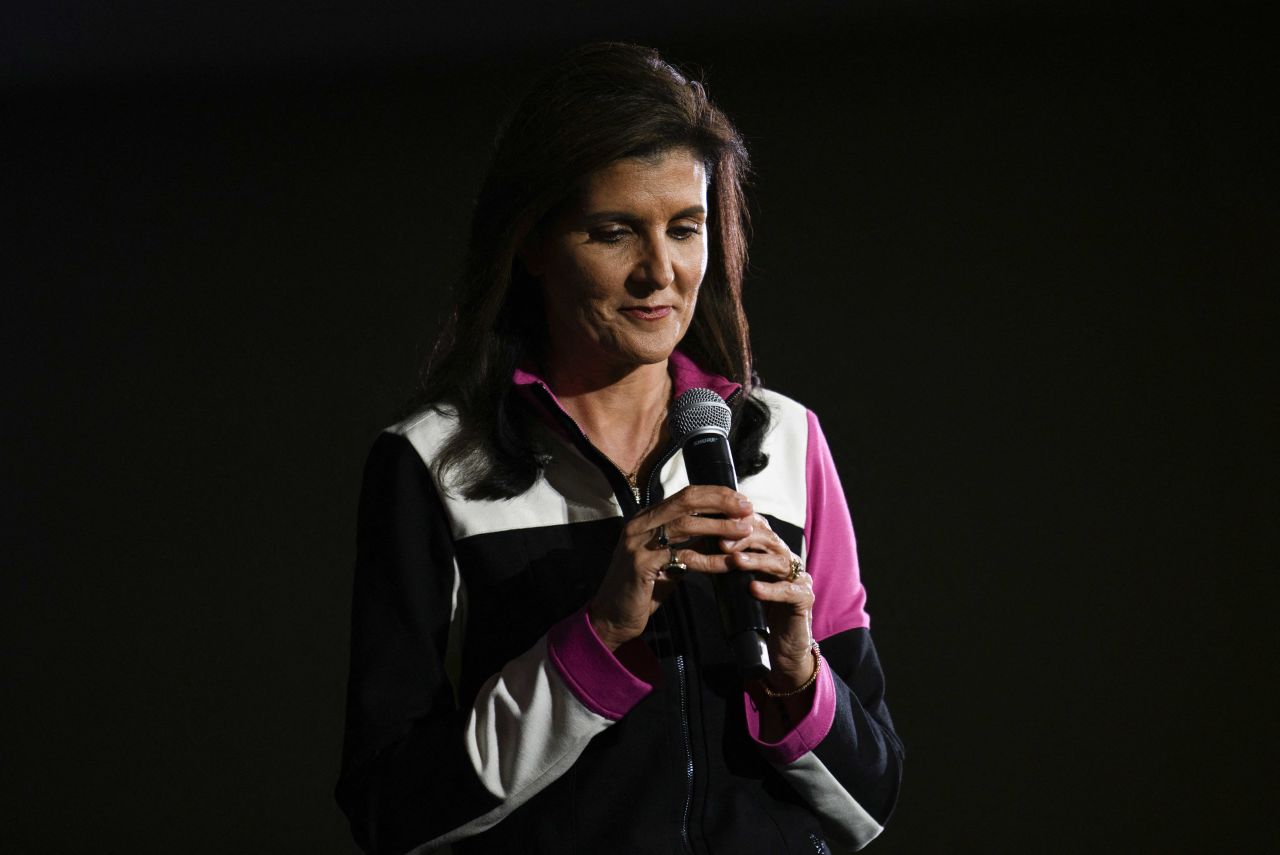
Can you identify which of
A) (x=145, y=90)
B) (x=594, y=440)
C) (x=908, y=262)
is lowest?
(x=594, y=440)

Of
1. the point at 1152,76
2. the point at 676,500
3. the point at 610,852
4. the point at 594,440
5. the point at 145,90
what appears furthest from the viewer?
the point at 145,90

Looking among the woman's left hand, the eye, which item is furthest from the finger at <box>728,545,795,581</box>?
the eye

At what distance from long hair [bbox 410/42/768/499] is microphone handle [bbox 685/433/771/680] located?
9.0 inches

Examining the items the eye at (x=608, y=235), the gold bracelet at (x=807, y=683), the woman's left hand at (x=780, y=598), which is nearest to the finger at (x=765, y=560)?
the woman's left hand at (x=780, y=598)

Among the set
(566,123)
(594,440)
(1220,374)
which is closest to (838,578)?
(594,440)

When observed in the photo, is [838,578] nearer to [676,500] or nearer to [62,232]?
[676,500]

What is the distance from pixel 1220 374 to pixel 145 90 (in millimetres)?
2970

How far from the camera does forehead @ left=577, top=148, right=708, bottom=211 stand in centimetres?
131

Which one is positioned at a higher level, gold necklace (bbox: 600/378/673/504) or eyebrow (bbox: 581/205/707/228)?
eyebrow (bbox: 581/205/707/228)

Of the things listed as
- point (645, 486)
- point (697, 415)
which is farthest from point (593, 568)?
point (697, 415)

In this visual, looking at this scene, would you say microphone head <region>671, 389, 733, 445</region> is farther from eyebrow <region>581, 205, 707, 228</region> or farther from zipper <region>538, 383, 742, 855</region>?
eyebrow <region>581, 205, 707, 228</region>

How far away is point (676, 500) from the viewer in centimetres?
113

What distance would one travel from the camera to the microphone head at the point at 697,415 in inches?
49.8

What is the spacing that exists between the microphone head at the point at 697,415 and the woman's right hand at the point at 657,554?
0.41 ft
